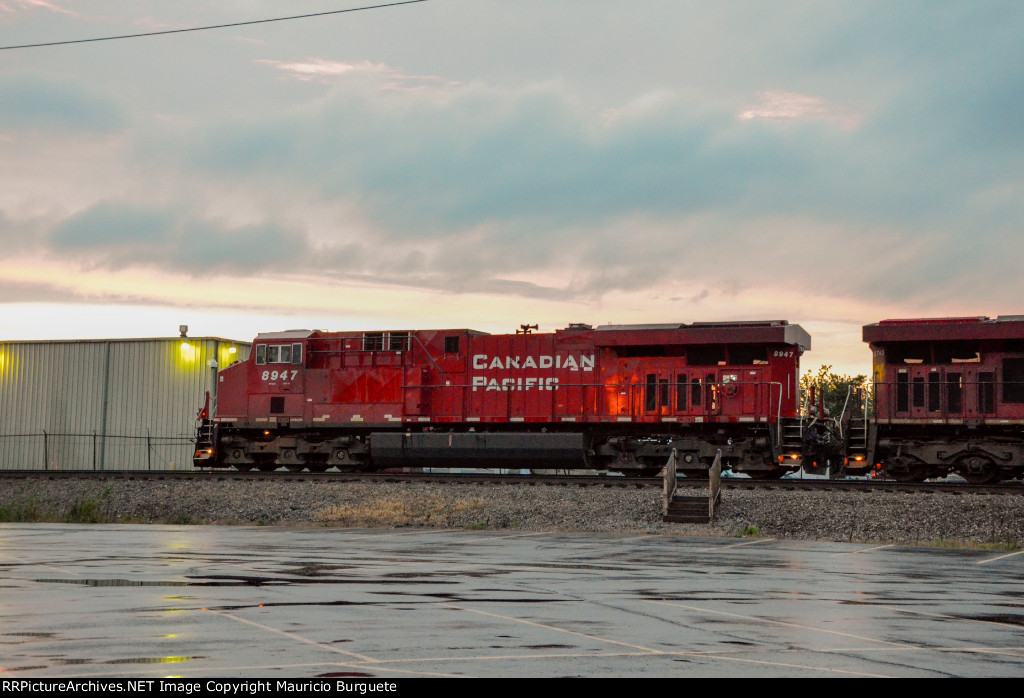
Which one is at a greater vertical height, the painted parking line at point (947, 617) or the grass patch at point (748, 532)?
the painted parking line at point (947, 617)

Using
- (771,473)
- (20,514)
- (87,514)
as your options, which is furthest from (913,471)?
(20,514)

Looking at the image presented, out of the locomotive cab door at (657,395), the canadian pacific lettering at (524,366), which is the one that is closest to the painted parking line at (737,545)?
the locomotive cab door at (657,395)

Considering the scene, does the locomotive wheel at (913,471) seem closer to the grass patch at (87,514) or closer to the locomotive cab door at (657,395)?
the locomotive cab door at (657,395)

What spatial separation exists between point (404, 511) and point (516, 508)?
2723 millimetres

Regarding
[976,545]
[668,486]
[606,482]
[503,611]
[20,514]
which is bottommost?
[20,514]

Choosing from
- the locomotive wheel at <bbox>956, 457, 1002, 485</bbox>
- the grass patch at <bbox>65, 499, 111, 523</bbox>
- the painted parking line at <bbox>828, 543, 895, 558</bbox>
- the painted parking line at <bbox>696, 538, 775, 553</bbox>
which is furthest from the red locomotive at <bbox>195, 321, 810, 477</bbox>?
the painted parking line at <bbox>828, 543, 895, 558</bbox>

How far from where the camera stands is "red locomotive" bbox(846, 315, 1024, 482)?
24.5 meters

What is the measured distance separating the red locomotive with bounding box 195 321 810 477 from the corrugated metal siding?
11.6 meters

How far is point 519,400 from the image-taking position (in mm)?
29312

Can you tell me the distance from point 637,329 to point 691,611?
18824mm

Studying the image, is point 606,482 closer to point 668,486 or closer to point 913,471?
point 668,486

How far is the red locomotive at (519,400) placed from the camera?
27.2 metres

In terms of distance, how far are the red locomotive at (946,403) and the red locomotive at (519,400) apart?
2.14 meters
